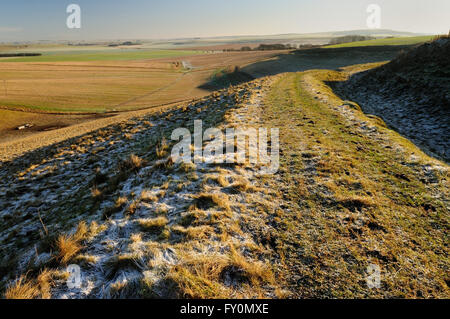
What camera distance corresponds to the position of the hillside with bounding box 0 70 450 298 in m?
3.80

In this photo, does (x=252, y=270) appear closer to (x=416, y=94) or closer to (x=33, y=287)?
(x=33, y=287)

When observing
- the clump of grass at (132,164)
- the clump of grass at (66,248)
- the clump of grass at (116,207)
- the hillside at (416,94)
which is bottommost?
the clump of grass at (66,248)

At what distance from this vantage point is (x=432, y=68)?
18109mm

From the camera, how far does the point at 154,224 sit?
5242 millimetres

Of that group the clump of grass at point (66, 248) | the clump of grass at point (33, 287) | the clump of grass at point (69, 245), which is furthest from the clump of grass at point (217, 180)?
the clump of grass at point (33, 287)

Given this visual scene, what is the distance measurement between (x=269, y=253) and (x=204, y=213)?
6.19ft

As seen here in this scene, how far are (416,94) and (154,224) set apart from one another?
68.1 feet

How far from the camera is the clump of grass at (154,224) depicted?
5.16 metres

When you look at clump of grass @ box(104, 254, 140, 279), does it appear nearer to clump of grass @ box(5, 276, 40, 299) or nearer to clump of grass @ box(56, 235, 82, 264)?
clump of grass @ box(56, 235, 82, 264)

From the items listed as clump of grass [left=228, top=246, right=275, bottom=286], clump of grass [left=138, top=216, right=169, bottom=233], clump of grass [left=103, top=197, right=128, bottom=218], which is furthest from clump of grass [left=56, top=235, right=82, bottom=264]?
clump of grass [left=228, top=246, right=275, bottom=286]

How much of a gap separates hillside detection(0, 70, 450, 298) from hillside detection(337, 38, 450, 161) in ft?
11.1

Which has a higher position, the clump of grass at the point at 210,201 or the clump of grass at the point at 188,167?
the clump of grass at the point at 188,167

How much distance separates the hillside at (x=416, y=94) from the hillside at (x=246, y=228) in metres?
3.40

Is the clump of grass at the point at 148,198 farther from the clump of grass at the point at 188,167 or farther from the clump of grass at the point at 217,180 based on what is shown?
the clump of grass at the point at 188,167
